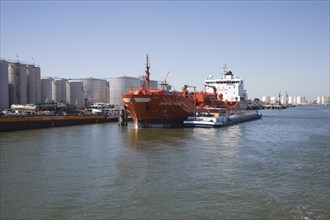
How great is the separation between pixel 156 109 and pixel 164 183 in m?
24.8

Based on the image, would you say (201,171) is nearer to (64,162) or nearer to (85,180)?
(85,180)

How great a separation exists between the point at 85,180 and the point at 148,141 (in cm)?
1378

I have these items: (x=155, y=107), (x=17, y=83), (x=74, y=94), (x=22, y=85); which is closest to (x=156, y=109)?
(x=155, y=107)

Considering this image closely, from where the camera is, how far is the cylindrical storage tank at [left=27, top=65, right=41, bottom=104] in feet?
208

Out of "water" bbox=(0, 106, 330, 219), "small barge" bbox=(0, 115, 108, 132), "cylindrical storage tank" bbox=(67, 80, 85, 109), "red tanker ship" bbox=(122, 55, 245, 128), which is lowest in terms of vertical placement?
"water" bbox=(0, 106, 330, 219)

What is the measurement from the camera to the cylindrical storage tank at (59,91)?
2940 inches

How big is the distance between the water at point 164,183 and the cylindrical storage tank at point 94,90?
75.4 metres

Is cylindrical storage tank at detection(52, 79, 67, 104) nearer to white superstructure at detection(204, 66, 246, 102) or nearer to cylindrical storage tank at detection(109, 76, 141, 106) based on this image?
cylindrical storage tank at detection(109, 76, 141, 106)

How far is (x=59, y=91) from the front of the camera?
249 feet

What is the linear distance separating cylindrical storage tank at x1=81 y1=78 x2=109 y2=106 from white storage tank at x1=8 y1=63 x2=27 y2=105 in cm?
3418

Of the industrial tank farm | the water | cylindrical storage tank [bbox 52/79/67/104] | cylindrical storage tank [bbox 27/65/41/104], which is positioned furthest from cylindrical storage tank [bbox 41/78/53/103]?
the water

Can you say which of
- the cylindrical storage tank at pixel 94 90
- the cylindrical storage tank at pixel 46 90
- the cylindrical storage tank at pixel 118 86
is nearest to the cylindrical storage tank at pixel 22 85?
the cylindrical storage tank at pixel 46 90

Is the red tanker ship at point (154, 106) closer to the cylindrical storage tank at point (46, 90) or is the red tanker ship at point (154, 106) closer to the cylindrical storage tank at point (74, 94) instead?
the cylindrical storage tank at point (46, 90)

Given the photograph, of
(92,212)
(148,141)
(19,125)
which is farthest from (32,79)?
(92,212)
